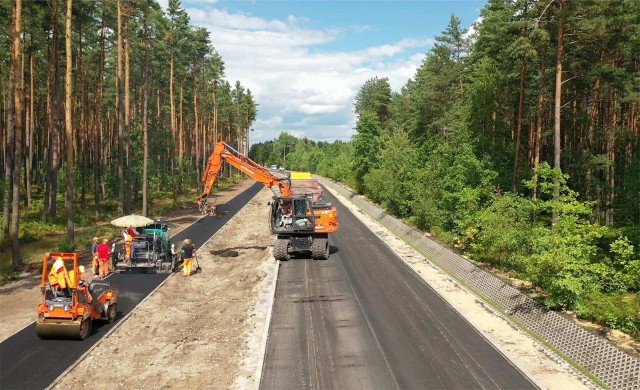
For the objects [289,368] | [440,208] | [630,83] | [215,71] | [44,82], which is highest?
[215,71]

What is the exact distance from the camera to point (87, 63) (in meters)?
49.6

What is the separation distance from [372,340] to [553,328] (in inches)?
242

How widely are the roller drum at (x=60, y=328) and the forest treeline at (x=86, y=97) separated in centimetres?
1104

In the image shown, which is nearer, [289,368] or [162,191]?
[289,368]

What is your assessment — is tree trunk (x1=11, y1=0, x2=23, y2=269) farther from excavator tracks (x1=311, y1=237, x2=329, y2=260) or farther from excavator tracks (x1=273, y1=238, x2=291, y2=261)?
excavator tracks (x1=311, y1=237, x2=329, y2=260)

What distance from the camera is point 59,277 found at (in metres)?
12.8

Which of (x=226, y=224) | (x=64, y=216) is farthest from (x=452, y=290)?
(x=64, y=216)

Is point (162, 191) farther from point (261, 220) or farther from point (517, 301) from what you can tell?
point (517, 301)

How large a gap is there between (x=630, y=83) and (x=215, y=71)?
5731 centimetres

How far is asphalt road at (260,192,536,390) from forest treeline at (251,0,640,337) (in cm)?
444

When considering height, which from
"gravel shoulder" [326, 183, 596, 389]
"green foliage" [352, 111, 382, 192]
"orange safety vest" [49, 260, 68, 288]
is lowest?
"gravel shoulder" [326, 183, 596, 389]

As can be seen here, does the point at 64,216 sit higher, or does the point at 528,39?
the point at 528,39

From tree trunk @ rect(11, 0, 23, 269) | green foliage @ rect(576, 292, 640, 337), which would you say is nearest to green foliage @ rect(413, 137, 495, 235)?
green foliage @ rect(576, 292, 640, 337)

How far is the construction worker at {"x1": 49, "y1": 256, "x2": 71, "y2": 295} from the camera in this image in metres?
12.7
